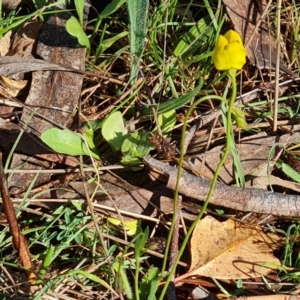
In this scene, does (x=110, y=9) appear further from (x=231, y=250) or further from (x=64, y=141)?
(x=231, y=250)

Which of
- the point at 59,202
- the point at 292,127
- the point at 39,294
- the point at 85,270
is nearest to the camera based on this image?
the point at 39,294

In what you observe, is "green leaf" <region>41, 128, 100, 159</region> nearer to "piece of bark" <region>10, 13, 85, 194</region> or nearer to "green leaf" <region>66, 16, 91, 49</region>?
"piece of bark" <region>10, 13, 85, 194</region>

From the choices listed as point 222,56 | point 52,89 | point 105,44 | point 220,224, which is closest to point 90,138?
point 52,89

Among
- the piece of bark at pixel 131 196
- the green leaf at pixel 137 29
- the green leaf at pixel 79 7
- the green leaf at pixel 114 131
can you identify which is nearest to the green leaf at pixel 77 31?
the green leaf at pixel 79 7

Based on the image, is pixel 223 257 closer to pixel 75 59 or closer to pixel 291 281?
pixel 291 281

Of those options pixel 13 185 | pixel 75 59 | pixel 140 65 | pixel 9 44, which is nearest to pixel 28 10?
pixel 9 44

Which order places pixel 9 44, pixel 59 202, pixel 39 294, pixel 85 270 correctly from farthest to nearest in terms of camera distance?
pixel 9 44
pixel 59 202
pixel 85 270
pixel 39 294
